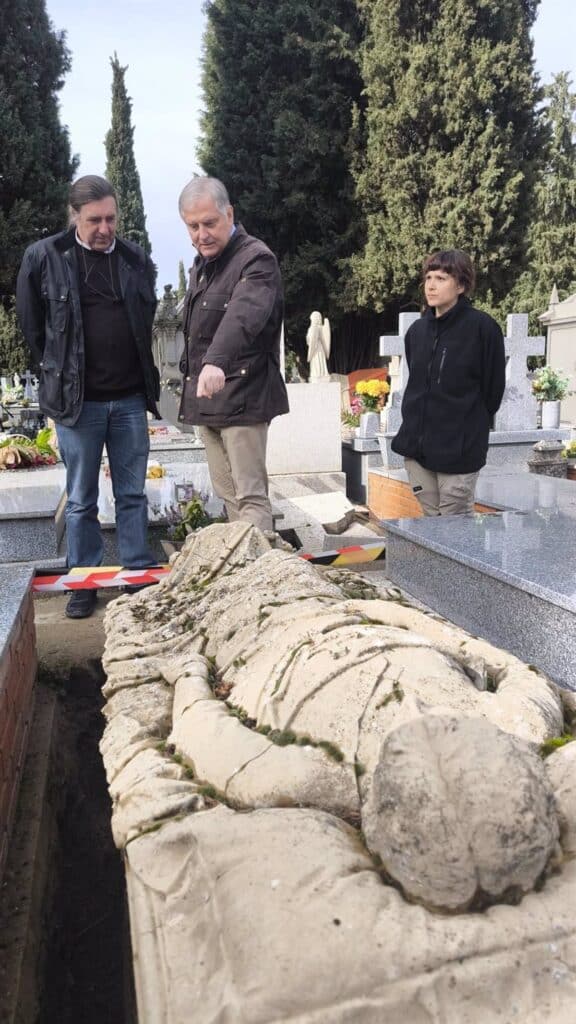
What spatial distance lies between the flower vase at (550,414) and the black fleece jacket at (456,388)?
490cm

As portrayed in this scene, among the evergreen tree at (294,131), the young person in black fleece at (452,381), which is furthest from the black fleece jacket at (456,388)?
the evergreen tree at (294,131)

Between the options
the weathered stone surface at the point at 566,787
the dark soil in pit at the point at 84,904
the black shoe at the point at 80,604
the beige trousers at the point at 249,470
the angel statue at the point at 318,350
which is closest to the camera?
the weathered stone surface at the point at 566,787

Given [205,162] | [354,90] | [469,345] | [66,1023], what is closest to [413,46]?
[354,90]

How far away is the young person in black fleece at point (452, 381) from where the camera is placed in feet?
12.2

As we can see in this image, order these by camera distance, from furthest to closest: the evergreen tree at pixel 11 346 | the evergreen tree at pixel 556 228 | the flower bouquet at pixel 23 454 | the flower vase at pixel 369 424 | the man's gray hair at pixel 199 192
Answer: the evergreen tree at pixel 556 228, the evergreen tree at pixel 11 346, the flower vase at pixel 369 424, the flower bouquet at pixel 23 454, the man's gray hair at pixel 199 192

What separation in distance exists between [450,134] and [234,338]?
17876 mm

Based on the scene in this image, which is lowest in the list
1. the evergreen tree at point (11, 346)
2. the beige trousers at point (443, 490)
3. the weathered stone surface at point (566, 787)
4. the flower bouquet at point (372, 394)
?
the weathered stone surface at point (566, 787)

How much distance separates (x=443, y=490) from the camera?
158 inches

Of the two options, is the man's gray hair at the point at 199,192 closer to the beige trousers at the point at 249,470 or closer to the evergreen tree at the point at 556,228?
the beige trousers at the point at 249,470

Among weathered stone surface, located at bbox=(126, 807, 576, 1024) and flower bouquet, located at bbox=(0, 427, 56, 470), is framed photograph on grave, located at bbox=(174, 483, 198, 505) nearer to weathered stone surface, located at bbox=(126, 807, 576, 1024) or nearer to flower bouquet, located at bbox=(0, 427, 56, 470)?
flower bouquet, located at bbox=(0, 427, 56, 470)

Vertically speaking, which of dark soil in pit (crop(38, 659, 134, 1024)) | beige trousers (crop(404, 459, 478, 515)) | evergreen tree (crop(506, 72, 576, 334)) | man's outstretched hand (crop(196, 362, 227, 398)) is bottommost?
dark soil in pit (crop(38, 659, 134, 1024))

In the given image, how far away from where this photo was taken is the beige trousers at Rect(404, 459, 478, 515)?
395 centimetres

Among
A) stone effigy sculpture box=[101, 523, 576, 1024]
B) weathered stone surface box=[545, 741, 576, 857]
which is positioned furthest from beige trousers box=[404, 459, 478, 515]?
weathered stone surface box=[545, 741, 576, 857]

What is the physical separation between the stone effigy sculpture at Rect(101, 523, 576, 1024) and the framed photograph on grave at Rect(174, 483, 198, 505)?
378 centimetres
